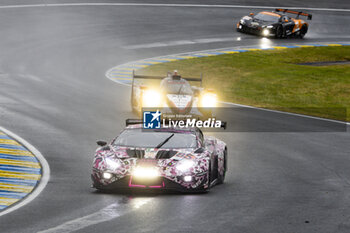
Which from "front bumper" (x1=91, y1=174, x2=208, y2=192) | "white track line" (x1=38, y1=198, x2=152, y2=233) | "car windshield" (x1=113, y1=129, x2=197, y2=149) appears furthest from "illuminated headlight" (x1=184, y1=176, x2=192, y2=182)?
"car windshield" (x1=113, y1=129, x2=197, y2=149)

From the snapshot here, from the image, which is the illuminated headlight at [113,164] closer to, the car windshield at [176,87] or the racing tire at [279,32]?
the car windshield at [176,87]

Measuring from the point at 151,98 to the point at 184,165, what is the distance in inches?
380

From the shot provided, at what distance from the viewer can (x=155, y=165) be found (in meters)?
14.9

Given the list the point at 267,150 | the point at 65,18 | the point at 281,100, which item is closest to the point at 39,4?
the point at 65,18

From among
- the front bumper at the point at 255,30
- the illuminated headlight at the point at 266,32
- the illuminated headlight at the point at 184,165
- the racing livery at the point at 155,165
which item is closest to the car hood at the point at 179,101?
the racing livery at the point at 155,165

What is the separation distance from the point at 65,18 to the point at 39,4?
430 centimetres

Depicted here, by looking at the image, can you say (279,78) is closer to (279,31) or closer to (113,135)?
(279,31)

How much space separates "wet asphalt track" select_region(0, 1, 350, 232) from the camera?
509 inches

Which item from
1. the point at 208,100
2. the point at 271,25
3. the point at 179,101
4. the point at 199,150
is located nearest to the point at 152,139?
the point at 199,150

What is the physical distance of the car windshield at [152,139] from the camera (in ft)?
52.5

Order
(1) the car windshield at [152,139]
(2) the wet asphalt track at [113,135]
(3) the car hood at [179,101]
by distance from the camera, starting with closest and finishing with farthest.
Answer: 1. (2) the wet asphalt track at [113,135]
2. (1) the car windshield at [152,139]
3. (3) the car hood at [179,101]

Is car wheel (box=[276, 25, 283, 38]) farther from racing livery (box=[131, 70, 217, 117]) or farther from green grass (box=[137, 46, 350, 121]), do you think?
racing livery (box=[131, 70, 217, 117])

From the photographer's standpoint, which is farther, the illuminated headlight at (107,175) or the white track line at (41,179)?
the illuminated headlight at (107,175)

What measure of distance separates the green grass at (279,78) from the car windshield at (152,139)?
45.0 ft
